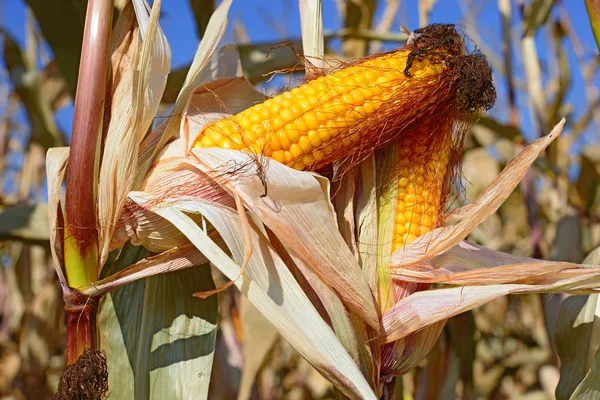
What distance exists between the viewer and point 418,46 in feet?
3.13

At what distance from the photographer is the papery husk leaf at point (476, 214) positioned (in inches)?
35.8

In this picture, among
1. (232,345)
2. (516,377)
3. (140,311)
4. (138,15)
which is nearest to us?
(138,15)

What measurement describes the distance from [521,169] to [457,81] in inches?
6.9

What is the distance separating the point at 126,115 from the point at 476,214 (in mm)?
559

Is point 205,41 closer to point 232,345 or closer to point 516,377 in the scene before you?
point 232,345

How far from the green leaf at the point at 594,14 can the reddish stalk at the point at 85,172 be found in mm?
803

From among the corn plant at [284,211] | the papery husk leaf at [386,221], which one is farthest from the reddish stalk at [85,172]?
the papery husk leaf at [386,221]

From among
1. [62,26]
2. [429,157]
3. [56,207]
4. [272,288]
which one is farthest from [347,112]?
[62,26]

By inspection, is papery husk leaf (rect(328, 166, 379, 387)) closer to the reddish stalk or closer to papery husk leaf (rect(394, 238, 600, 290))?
papery husk leaf (rect(394, 238, 600, 290))

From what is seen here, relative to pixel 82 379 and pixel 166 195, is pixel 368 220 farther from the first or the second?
pixel 82 379

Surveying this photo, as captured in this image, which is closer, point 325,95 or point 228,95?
point 325,95

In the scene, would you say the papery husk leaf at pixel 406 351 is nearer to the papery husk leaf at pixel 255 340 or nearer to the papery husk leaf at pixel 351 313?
the papery husk leaf at pixel 351 313

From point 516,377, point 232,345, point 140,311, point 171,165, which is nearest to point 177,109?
point 171,165

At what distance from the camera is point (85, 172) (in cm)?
78
